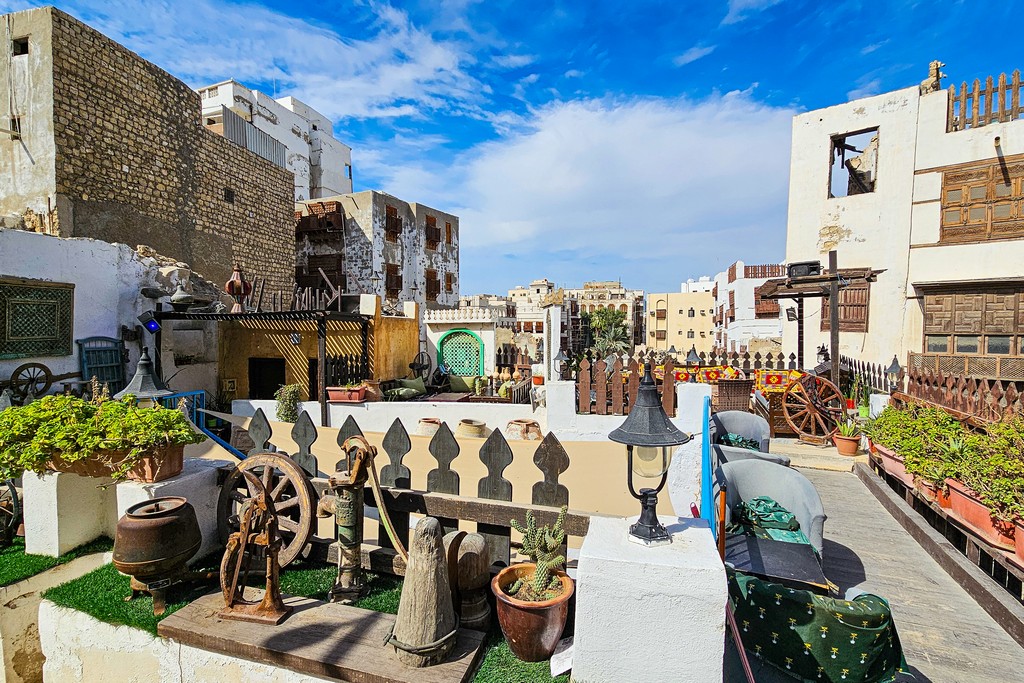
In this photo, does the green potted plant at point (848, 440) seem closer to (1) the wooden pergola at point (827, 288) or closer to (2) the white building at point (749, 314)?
(1) the wooden pergola at point (827, 288)

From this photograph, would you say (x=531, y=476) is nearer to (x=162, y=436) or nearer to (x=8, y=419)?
(x=162, y=436)

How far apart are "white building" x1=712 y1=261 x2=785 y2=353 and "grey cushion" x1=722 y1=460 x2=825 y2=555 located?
15.6 meters

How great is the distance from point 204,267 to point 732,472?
53.1 ft

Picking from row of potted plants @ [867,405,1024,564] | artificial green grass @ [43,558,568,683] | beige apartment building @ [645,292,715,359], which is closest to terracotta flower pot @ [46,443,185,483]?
artificial green grass @ [43,558,568,683]

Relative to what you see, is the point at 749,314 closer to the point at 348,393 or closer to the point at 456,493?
the point at 348,393

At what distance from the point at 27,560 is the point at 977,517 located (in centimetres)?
733

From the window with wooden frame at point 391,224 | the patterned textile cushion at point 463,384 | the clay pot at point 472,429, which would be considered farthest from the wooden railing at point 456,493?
the window with wooden frame at point 391,224

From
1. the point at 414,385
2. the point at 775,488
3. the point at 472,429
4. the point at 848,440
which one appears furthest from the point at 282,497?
the point at 414,385

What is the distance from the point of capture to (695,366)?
37.0 feet

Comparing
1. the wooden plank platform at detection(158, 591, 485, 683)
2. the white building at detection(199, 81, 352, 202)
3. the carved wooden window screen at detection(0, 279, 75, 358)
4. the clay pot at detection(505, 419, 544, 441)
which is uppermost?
the white building at detection(199, 81, 352, 202)

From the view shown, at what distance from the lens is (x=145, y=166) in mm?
12688

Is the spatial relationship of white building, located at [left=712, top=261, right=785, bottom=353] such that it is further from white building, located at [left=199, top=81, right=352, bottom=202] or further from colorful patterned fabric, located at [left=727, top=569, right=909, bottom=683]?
white building, located at [left=199, top=81, right=352, bottom=202]

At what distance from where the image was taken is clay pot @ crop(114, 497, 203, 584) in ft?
7.58

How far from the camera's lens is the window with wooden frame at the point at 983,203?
1181 centimetres
